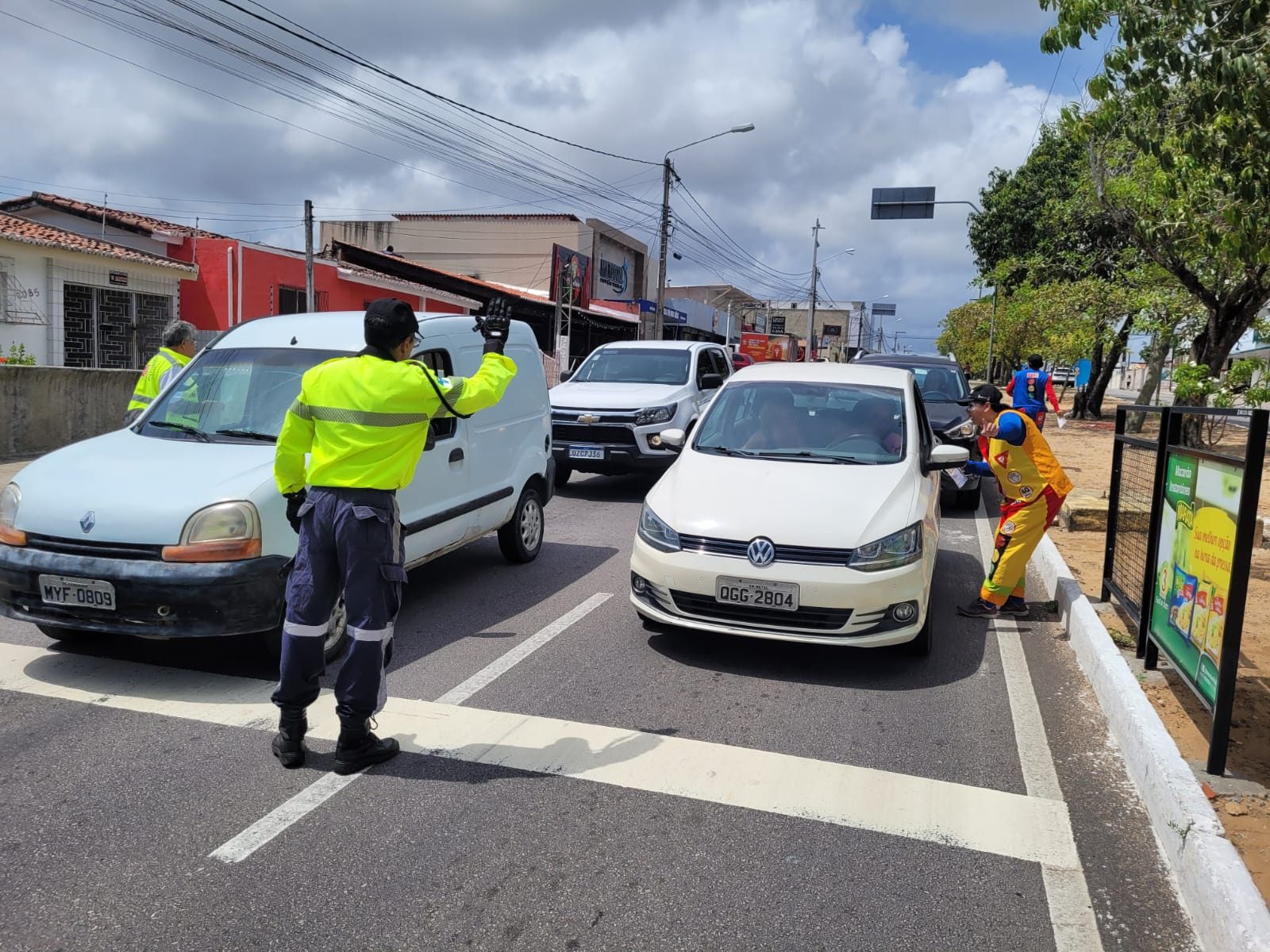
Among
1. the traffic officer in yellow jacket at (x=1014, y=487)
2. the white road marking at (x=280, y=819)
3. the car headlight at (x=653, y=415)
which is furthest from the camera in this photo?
the car headlight at (x=653, y=415)

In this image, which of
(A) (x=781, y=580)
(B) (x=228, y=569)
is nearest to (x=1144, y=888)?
(A) (x=781, y=580)

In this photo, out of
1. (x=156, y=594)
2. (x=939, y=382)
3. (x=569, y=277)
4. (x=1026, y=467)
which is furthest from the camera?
(x=569, y=277)

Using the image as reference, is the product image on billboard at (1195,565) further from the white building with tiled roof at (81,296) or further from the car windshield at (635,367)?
the white building with tiled roof at (81,296)

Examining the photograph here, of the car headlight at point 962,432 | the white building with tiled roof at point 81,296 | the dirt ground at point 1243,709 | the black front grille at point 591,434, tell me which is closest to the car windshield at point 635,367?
the black front grille at point 591,434

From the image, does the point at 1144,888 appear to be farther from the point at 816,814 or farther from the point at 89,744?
the point at 89,744

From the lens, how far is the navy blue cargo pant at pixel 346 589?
12.0 feet

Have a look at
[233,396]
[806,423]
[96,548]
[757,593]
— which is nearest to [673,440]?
[806,423]

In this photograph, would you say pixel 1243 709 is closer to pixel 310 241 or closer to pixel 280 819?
pixel 280 819

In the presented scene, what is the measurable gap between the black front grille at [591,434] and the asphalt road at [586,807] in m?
5.22

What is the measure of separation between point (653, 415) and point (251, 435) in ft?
19.4

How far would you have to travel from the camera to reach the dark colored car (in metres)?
10.5

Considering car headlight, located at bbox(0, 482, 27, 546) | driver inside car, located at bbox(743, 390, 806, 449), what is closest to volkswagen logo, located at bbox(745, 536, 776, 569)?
driver inside car, located at bbox(743, 390, 806, 449)

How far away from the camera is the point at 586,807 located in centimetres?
354

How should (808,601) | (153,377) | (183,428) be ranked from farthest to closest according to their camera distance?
1. (153,377)
2. (183,428)
3. (808,601)
